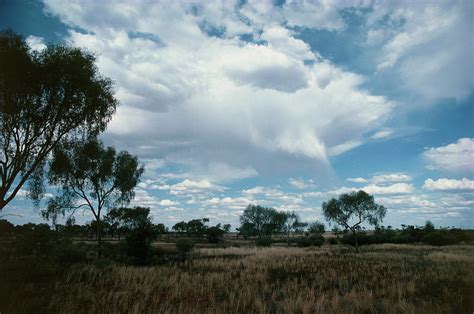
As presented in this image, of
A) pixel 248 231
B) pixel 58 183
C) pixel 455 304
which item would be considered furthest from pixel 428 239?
pixel 248 231

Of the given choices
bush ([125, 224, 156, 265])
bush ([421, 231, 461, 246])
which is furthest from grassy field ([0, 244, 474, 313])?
bush ([421, 231, 461, 246])

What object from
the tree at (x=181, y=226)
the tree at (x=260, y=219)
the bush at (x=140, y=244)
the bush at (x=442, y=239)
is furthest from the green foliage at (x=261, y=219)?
the bush at (x=140, y=244)

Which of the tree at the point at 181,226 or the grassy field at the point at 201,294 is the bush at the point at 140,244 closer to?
the grassy field at the point at 201,294

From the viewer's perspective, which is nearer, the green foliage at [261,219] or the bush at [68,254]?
the bush at [68,254]

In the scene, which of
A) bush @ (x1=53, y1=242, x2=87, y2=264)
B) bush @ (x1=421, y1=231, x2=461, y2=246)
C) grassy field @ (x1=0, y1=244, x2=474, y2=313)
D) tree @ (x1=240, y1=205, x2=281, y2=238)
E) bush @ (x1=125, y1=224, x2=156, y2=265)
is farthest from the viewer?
tree @ (x1=240, y1=205, x2=281, y2=238)

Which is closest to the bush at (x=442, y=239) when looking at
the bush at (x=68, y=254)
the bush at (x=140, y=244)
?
the bush at (x=140, y=244)

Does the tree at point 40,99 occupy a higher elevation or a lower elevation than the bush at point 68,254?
higher

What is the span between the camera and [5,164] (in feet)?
43.2

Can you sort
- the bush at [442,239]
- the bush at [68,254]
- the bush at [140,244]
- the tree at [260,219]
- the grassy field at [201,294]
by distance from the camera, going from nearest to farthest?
the grassy field at [201,294] < the bush at [68,254] < the bush at [140,244] < the bush at [442,239] < the tree at [260,219]

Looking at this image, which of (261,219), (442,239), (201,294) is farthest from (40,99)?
(261,219)

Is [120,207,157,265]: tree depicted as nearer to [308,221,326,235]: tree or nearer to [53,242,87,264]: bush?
[53,242,87,264]: bush

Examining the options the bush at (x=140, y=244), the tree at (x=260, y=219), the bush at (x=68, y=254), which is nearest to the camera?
the bush at (x=68, y=254)

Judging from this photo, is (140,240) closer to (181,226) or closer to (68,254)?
(68,254)

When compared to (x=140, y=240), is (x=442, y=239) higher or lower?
lower
